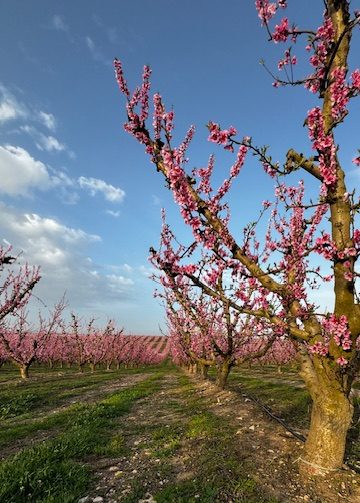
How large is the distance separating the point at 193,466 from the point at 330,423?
2.80 m

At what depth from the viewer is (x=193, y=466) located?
6.81 metres

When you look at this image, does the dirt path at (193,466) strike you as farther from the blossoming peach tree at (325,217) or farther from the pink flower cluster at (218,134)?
the pink flower cluster at (218,134)

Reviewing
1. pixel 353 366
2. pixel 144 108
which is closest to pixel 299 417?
pixel 353 366

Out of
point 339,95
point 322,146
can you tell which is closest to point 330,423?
point 322,146

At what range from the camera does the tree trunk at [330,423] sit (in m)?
6.32

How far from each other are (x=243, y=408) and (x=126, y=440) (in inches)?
194

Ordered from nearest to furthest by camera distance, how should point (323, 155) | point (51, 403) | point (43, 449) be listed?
1. point (323, 155)
2. point (43, 449)
3. point (51, 403)

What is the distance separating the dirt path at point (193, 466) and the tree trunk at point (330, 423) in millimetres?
242

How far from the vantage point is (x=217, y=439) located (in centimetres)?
830

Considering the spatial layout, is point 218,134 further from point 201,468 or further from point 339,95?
point 201,468

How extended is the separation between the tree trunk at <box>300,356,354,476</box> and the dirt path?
24 cm

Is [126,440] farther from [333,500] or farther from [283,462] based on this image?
[333,500]

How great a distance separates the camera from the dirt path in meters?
5.64

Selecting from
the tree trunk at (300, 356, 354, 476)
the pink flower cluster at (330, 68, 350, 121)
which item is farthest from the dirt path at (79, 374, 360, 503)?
the pink flower cluster at (330, 68, 350, 121)
